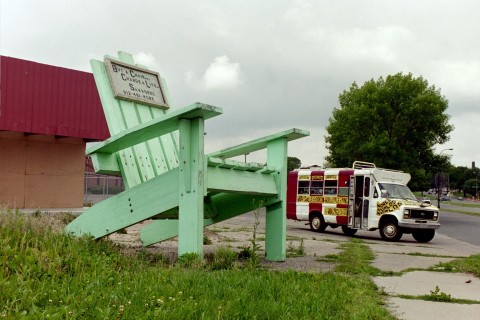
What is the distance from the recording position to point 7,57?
749 inches

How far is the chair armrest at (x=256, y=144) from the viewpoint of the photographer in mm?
6688

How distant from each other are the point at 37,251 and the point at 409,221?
1293 cm

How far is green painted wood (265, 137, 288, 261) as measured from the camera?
22.4 feet

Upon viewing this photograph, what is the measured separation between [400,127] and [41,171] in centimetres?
2280

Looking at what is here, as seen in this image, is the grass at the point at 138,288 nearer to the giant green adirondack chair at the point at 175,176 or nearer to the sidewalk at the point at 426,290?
the sidewalk at the point at 426,290

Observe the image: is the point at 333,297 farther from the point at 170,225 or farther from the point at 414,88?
the point at 414,88

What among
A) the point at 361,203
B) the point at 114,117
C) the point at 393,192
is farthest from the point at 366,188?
the point at 114,117

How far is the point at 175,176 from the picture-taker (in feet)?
17.9

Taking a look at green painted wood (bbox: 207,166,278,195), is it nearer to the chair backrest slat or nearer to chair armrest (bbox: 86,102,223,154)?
chair armrest (bbox: 86,102,223,154)

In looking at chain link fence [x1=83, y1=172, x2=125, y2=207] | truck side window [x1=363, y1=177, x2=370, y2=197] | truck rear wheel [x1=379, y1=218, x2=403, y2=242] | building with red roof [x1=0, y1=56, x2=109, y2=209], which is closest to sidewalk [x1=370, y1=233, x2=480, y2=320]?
truck rear wheel [x1=379, y1=218, x2=403, y2=242]

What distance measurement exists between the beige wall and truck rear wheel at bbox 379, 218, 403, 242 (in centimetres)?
1319

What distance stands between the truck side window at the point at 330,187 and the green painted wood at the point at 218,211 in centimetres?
1095

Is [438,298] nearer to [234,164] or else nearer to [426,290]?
[426,290]

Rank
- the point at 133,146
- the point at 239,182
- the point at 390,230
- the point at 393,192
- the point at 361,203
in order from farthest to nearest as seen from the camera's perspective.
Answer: the point at 361,203 < the point at 393,192 < the point at 390,230 < the point at 133,146 < the point at 239,182
